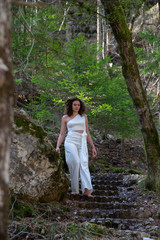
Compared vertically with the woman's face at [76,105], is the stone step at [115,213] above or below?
below

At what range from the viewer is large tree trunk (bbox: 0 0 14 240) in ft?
3.79

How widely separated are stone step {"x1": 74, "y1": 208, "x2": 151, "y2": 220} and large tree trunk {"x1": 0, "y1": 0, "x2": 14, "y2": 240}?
357cm

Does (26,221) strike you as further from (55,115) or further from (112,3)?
(55,115)

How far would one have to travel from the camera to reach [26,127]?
14.8ft

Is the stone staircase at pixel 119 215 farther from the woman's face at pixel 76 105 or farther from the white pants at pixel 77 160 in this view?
the woman's face at pixel 76 105

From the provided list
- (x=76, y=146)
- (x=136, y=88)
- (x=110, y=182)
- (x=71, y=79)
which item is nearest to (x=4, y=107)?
(x=76, y=146)

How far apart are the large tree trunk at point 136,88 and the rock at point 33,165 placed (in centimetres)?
236

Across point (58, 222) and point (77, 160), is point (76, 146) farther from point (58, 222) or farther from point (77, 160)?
point (58, 222)

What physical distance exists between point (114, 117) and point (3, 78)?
1003 cm

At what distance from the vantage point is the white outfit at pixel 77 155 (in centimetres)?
582

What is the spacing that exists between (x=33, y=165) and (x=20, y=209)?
2.81ft

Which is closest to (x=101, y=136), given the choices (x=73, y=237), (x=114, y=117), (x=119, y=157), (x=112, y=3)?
(x=119, y=157)

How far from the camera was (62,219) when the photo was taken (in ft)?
12.9

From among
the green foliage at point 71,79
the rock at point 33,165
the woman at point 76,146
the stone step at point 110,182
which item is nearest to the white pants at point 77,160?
the woman at point 76,146
